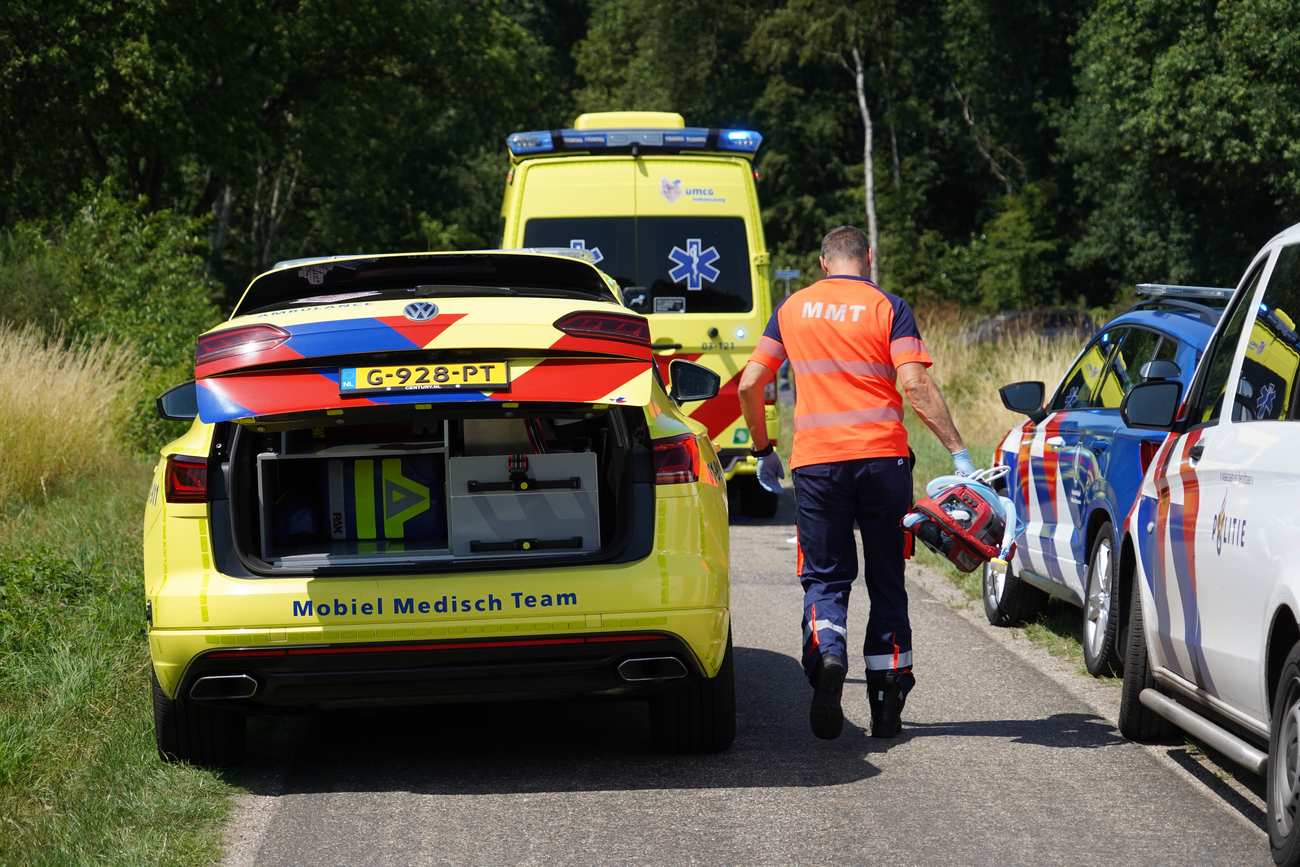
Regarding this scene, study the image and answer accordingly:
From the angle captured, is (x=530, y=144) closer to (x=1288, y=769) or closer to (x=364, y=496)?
(x=364, y=496)

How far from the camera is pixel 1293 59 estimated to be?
37.2m

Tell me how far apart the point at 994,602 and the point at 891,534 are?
3092 mm

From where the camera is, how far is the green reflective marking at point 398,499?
660cm

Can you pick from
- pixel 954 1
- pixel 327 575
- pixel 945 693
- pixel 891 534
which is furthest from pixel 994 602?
pixel 954 1

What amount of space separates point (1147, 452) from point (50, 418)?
9539 millimetres

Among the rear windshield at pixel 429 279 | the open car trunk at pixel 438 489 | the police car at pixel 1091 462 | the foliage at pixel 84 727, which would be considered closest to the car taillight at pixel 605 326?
the open car trunk at pixel 438 489

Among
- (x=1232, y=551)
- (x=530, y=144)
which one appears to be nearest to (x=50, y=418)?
(x=530, y=144)

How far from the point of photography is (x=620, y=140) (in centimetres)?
1461

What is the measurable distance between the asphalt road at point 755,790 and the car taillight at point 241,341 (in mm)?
1468

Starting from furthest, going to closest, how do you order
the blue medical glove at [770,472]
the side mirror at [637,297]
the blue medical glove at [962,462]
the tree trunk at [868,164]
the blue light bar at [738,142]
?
1. the tree trunk at [868,164]
2. the blue light bar at [738,142]
3. the side mirror at [637,297]
4. the blue medical glove at [770,472]
5. the blue medical glove at [962,462]

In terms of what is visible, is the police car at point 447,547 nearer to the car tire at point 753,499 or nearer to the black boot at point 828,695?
the black boot at point 828,695

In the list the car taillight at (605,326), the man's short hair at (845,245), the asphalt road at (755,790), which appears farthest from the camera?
the man's short hair at (845,245)

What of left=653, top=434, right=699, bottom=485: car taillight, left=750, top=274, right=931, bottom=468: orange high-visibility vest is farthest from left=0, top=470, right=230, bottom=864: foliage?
left=750, top=274, right=931, bottom=468: orange high-visibility vest

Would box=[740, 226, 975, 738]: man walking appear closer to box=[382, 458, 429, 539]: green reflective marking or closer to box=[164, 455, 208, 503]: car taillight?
box=[382, 458, 429, 539]: green reflective marking
